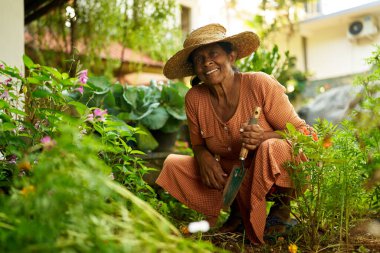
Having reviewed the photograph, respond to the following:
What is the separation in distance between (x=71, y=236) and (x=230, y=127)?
1.73 m

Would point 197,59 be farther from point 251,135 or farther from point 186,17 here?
point 186,17

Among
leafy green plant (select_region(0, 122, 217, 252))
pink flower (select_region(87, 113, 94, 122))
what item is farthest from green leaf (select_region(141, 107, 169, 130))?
leafy green plant (select_region(0, 122, 217, 252))

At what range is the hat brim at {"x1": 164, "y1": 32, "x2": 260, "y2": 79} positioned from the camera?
293 cm

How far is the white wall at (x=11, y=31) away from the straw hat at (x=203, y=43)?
1.41m

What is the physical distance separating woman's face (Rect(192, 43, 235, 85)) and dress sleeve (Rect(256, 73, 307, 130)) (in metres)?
0.24

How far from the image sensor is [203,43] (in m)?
2.75

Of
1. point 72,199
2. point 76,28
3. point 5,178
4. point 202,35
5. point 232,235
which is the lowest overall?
point 232,235

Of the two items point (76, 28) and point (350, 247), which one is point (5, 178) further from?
point (76, 28)

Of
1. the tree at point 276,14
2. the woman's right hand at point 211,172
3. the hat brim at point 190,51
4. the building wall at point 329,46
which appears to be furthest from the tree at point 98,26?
the building wall at point 329,46

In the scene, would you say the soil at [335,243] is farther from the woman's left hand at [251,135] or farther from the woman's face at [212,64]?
the woman's face at [212,64]

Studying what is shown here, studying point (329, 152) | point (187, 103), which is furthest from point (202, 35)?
point (329, 152)

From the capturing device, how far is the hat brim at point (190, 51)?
2926mm

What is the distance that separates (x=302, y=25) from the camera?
1401 cm

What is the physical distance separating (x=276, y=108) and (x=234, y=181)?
516 mm
